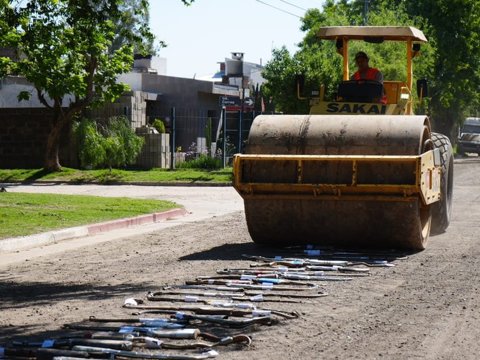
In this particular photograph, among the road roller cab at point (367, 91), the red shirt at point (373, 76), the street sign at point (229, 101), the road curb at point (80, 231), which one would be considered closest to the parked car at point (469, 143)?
the street sign at point (229, 101)

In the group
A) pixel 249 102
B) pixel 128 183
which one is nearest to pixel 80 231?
pixel 128 183

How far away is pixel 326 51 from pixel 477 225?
27.3 metres

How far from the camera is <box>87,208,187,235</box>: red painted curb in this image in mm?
18000

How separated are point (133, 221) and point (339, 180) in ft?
21.9

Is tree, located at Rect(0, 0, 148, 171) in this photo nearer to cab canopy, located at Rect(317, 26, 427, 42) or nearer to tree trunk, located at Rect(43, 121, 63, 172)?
tree trunk, located at Rect(43, 121, 63, 172)

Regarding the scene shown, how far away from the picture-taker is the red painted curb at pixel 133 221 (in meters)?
18.0

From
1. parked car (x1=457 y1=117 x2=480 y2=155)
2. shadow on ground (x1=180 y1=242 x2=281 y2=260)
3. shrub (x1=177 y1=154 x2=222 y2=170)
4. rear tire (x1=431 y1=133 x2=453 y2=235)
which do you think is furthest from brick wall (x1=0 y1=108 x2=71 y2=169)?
parked car (x1=457 y1=117 x2=480 y2=155)

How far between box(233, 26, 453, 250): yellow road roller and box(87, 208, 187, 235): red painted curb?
176 inches

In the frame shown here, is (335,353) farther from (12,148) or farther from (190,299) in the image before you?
(12,148)

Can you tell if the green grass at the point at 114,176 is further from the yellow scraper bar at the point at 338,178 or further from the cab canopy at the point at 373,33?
the yellow scraper bar at the point at 338,178

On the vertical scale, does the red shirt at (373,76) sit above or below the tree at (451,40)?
below

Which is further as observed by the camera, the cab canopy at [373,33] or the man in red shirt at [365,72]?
A: the cab canopy at [373,33]

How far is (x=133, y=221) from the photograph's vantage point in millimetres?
19328

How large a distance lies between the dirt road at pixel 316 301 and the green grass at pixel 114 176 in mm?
15311
